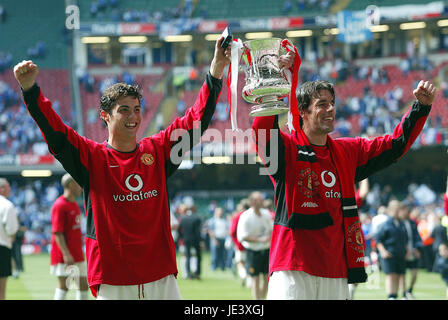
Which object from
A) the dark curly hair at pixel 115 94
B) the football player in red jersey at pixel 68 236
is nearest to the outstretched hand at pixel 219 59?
the dark curly hair at pixel 115 94

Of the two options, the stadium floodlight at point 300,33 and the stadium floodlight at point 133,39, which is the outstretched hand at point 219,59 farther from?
the stadium floodlight at point 133,39

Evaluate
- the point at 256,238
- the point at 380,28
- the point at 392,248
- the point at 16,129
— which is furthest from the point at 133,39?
the point at 392,248

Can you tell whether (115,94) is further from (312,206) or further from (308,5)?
(308,5)

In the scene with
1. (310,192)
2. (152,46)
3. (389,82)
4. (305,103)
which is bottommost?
(310,192)

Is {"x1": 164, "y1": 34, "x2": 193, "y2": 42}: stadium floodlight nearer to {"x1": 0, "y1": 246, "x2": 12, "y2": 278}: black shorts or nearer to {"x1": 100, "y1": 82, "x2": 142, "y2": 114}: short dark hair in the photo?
{"x1": 0, "y1": 246, "x2": 12, "y2": 278}: black shorts

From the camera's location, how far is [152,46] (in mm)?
37156

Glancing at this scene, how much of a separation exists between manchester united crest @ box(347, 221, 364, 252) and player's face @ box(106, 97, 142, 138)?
1.61 metres

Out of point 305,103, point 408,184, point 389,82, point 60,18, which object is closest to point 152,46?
point 60,18

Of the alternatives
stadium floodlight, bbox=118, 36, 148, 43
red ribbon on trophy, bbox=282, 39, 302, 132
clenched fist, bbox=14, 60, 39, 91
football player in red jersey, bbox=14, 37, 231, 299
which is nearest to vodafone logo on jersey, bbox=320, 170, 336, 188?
red ribbon on trophy, bbox=282, 39, 302, 132

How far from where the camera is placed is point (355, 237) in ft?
14.4

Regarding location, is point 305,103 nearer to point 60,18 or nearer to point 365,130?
point 365,130

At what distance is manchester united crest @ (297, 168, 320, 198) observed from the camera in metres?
4.39

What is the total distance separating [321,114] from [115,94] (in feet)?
4.69
